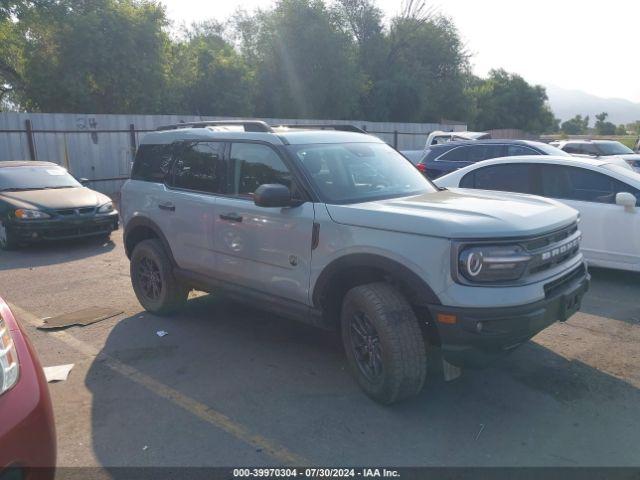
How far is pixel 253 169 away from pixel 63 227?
5.81 meters

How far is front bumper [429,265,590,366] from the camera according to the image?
3307mm

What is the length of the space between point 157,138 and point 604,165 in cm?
524

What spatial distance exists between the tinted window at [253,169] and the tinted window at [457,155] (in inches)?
295

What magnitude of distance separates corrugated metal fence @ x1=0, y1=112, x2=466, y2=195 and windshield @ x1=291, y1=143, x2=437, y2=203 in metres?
13.0

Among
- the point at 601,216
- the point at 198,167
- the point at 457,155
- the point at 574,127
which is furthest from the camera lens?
the point at 574,127

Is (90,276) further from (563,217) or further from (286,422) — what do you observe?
(563,217)

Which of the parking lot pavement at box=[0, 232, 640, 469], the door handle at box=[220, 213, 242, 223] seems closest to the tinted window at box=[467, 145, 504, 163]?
the parking lot pavement at box=[0, 232, 640, 469]

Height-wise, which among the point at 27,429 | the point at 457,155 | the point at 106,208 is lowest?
the point at 106,208

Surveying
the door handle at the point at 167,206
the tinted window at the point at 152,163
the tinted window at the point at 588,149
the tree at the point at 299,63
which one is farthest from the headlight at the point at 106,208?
the tree at the point at 299,63

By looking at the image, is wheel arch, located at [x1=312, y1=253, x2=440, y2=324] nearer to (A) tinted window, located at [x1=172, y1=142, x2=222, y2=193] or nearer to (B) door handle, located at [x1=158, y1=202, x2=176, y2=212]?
(A) tinted window, located at [x1=172, y1=142, x2=222, y2=193]

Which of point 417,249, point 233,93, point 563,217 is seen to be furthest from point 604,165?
point 233,93

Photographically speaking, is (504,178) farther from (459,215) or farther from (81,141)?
(81,141)

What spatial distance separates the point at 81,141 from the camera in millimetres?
16203

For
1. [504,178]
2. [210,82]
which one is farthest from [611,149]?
[210,82]
